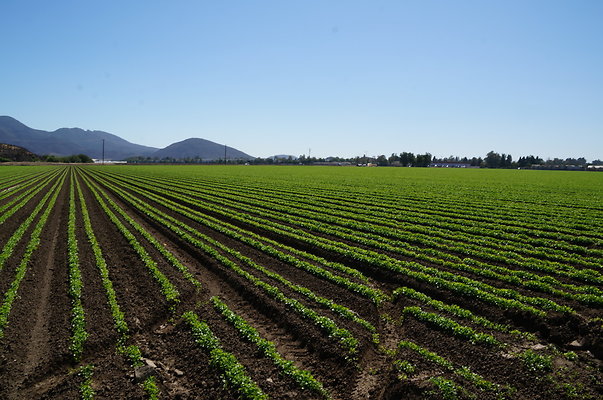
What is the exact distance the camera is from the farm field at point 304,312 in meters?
7.06

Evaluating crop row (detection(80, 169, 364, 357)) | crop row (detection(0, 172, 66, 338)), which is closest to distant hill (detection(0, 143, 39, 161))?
crop row (detection(0, 172, 66, 338))

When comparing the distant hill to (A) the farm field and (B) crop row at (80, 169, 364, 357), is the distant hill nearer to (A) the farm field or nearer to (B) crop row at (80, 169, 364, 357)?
(A) the farm field

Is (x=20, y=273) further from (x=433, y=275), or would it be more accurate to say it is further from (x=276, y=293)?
(x=433, y=275)

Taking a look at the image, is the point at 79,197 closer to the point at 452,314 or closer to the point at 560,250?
the point at 452,314

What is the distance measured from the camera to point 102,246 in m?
16.5

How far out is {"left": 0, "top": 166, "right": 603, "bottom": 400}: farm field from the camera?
706 cm

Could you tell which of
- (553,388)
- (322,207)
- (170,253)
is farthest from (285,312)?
(322,207)

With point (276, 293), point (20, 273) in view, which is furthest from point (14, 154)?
point (276, 293)

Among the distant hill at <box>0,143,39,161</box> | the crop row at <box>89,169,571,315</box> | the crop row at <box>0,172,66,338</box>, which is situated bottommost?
the crop row at <box>0,172,66,338</box>

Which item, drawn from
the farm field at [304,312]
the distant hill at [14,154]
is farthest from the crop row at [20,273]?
the distant hill at [14,154]

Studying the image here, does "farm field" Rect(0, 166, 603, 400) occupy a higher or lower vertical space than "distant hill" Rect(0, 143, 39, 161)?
lower

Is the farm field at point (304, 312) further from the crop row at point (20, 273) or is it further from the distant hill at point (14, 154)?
the distant hill at point (14, 154)

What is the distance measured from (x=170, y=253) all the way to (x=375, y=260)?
8945mm

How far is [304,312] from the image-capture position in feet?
31.9
